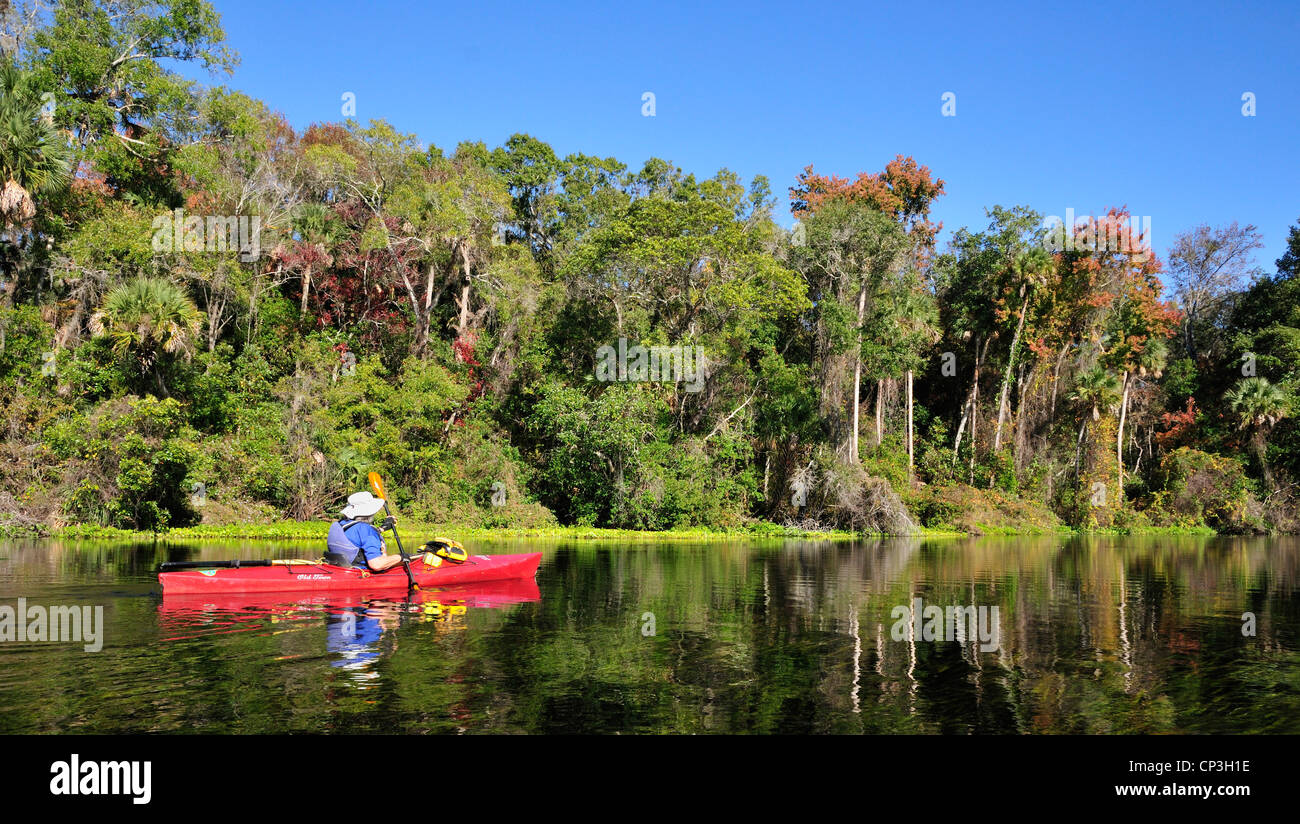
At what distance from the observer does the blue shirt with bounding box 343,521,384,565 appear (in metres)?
16.2

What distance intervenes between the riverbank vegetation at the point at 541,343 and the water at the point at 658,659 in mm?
11353

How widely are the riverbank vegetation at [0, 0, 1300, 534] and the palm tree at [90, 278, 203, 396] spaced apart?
0.10 m

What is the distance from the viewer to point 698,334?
37.0 meters

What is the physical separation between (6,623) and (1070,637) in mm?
14730

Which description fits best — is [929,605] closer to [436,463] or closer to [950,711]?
[950,711]

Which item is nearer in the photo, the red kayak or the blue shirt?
the red kayak

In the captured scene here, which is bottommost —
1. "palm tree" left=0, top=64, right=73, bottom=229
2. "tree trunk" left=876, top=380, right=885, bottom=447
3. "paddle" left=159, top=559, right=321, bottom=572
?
"paddle" left=159, top=559, right=321, bottom=572

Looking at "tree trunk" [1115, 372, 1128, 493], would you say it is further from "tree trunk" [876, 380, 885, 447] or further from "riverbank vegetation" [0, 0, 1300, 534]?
"tree trunk" [876, 380, 885, 447]

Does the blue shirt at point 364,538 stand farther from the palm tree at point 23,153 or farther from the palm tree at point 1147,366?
the palm tree at point 1147,366

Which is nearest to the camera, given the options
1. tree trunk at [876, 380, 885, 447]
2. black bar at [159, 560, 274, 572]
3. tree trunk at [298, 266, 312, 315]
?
black bar at [159, 560, 274, 572]

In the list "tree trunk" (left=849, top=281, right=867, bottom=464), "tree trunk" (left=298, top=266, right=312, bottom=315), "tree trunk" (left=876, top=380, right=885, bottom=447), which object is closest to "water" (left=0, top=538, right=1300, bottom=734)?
"tree trunk" (left=298, top=266, right=312, bottom=315)

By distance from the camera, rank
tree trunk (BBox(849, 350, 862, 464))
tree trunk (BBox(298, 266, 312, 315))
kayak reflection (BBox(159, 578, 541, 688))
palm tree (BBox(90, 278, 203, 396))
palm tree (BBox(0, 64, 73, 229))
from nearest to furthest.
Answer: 1. kayak reflection (BBox(159, 578, 541, 688))
2. palm tree (BBox(0, 64, 73, 229))
3. palm tree (BBox(90, 278, 203, 396))
4. tree trunk (BBox(298, 266, 312, 315))
5. tree trunk (BBox(849, 350, 862, 464))
